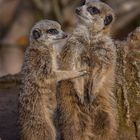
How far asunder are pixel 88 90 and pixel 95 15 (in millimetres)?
770

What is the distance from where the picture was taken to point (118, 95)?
9.42m

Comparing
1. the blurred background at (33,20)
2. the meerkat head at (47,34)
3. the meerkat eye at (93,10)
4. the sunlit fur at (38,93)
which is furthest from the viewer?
the blurred background at (33,20)

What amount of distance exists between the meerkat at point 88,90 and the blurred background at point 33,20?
7224mm

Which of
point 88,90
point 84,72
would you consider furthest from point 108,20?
point 88,90

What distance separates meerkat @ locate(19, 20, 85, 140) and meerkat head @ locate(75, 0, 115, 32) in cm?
33

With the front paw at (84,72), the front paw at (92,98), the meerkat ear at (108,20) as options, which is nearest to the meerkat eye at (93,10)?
the meerkat ear at (108,20)

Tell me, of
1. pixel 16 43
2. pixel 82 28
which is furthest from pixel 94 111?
pixel 16 43

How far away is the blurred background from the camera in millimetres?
16800

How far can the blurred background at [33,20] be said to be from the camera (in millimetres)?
16800

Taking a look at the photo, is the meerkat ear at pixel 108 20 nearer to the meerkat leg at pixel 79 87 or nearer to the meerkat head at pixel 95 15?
the meerkat head at pixel 95 15

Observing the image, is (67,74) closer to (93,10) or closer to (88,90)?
(88,90)

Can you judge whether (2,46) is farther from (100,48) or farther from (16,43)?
(100,48)

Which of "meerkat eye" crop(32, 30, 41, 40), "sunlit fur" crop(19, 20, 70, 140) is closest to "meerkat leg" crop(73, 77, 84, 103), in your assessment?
"sunlit fur" crop(19, 20, 70, 140)

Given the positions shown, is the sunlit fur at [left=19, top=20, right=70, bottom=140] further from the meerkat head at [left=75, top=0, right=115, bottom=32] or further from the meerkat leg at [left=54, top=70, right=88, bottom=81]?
the meerkat head at [left=75, top=0, right=115, bottom=32]
